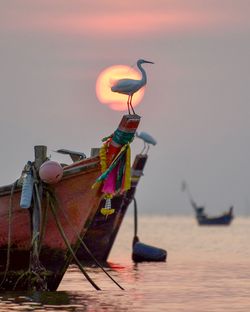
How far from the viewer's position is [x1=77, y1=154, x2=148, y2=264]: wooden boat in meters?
42.3

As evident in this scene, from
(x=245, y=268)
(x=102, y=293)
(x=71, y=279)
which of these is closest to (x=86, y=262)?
(x=245, y=268)

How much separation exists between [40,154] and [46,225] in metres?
1.60

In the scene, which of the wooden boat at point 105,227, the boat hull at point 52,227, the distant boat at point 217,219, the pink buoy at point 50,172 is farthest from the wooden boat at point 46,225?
the distant boat at point 217,219

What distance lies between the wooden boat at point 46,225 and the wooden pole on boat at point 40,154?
27 mm

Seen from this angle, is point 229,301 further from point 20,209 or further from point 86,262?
point 86,262

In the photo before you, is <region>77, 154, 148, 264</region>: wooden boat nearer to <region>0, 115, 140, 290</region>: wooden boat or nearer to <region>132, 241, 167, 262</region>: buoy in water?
<region>132, 241, 167, 262</region>: buoy in water

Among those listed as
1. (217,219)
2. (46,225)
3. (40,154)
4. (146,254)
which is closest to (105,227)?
(146,254)

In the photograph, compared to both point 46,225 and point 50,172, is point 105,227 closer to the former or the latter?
point 46,225

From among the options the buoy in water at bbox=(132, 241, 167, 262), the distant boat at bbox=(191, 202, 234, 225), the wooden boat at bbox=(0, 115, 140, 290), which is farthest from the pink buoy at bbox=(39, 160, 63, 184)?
the distant boat at bbox=(191, 202, 234, 225)

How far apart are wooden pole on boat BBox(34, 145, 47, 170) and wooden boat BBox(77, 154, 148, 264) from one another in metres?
12.5

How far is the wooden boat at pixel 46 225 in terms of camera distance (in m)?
29.1

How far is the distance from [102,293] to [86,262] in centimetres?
1217

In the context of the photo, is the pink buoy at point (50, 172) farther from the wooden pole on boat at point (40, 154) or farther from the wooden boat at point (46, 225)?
the wooden pole on boat at point (40, 154)

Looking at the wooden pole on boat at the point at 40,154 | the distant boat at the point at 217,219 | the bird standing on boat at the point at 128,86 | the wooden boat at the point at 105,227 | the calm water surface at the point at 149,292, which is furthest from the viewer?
the distant boat at the point at 217,219
